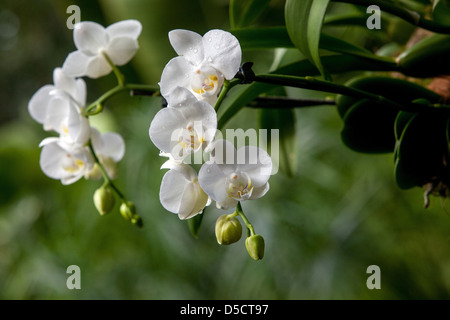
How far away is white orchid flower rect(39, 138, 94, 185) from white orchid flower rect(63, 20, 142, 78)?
66 mm

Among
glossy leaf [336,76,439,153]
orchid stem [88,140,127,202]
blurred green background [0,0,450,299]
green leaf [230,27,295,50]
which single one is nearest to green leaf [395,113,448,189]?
glossy leaf [336,76,439,153]

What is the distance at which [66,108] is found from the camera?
356mm

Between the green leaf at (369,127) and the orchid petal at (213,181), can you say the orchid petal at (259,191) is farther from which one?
the green leaf at (369,127)

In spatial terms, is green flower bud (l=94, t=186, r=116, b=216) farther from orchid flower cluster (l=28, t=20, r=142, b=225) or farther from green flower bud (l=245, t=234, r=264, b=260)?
green flower bud (l=245, t=234, r=264, b=260)

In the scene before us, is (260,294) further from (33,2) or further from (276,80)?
(33,2)

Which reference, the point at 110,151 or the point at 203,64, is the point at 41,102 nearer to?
the point at 110,151

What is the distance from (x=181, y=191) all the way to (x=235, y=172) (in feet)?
0.13

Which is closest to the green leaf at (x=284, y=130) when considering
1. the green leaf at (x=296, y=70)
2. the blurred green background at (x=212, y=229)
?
the green leaf at (x=296, y=70)

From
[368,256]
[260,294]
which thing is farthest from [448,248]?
[260,294]

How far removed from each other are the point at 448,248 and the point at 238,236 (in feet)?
3.23

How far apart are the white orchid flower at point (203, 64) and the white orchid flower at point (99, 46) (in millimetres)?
120

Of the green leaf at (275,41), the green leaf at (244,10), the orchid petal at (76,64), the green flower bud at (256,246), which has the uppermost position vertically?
the green leaf at (244,10)

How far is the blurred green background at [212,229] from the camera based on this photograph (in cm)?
107
